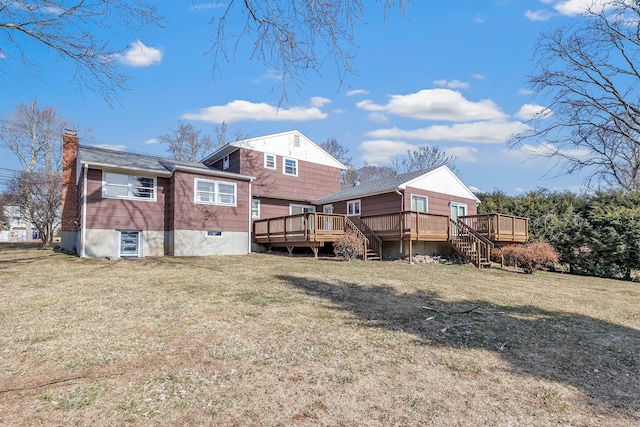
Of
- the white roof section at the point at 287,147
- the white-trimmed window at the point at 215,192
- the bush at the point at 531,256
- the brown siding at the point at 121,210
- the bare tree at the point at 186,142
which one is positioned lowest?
the bush at the point at 531,256

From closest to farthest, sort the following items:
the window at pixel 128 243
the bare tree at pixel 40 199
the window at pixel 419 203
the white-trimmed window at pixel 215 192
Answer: the window at pixel 128 243, the white-trimmed window at pixel 215 192, the window at pixel 419 203, the bare tree at pixel 40 199

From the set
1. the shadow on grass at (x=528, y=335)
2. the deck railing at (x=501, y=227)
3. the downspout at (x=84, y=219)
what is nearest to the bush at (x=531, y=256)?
the deck railing at (x=501, y=227)

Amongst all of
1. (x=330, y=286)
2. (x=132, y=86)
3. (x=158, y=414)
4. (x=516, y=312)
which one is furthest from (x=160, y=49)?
(x=516, y=312)

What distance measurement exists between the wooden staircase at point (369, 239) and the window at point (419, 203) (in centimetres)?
291

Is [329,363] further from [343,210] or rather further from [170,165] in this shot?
[343,210]

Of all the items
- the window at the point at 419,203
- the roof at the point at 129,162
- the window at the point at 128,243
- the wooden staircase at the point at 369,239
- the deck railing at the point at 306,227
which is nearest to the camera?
the roof at the point at 129,162

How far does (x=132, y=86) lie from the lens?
652 centimetres

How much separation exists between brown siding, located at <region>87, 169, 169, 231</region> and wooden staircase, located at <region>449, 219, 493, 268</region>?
13296 mm

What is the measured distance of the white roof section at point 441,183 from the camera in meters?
17.9

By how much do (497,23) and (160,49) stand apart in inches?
316

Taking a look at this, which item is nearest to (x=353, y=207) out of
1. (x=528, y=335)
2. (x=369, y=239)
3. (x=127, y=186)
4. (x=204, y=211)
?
(x=369, y=239)

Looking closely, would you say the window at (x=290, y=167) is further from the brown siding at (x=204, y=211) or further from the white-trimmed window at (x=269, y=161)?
the brown siding at (x=204, y=211)

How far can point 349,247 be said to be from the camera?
14.7m

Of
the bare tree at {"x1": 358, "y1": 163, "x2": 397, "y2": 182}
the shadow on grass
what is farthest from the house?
the bare tree at {"x1": 358, "y1": 163, "x2": 397, "y2": 182}
